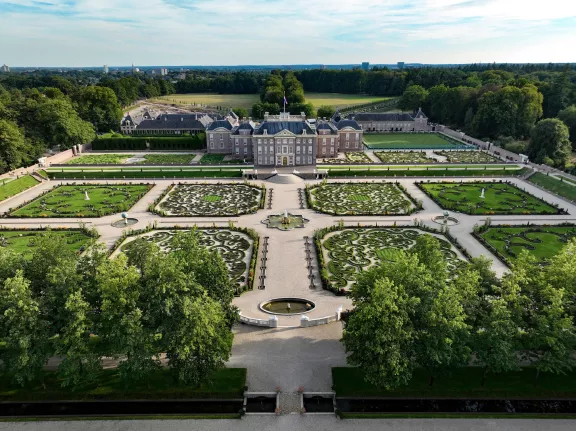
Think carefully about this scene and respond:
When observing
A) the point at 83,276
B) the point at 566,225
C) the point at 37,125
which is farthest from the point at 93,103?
the point at 566,225

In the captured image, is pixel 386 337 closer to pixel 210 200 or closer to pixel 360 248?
pixel 360 248

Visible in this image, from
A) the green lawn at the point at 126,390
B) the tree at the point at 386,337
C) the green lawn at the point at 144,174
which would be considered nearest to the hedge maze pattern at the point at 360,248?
the tree at the point at 386,337

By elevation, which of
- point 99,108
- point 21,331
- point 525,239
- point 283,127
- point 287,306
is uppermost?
point 99,108

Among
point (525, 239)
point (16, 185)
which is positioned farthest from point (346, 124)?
point (16, 185)

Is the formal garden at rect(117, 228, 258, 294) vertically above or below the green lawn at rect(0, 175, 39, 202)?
below

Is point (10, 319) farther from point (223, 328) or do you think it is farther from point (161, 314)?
point (223, 328)

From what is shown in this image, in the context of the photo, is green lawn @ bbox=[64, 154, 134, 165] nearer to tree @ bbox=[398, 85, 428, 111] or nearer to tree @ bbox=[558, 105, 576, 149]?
tree @ bbox=[398, 85, 428, 111]

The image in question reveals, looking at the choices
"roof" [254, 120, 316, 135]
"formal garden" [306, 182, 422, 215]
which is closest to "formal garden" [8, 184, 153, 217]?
"roof" [254, 120, 316, 135]
